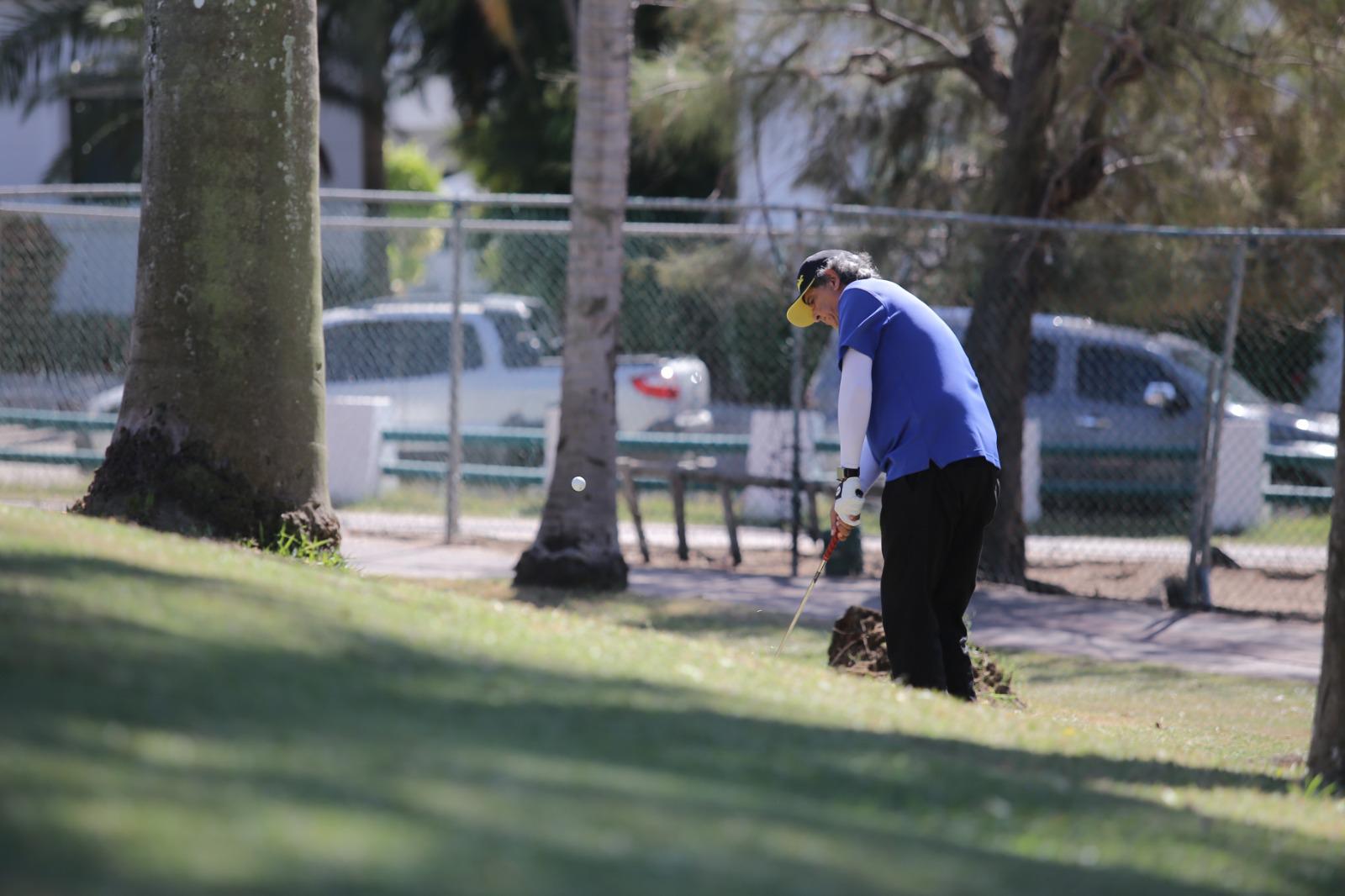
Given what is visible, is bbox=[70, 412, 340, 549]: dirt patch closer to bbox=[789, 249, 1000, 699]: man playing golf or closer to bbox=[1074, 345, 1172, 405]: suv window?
bbox=[789, 249, 1000, 699]: man playing golf

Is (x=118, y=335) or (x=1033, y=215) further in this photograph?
(x=118, y=335)

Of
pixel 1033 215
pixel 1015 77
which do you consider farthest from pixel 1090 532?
pixel 1015 77

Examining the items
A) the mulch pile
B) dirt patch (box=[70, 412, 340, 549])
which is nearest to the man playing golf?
the mulch pile

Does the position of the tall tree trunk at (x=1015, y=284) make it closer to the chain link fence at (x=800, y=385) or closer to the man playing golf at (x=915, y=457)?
the chain link fence at (x=800, y=385)

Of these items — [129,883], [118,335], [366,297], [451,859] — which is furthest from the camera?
[366,297]

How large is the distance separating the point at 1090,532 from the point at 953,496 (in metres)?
7.73

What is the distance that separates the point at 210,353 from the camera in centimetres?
624

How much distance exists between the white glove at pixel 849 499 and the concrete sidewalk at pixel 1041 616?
2273 millimetres

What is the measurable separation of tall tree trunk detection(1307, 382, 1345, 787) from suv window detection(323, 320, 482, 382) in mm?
9684

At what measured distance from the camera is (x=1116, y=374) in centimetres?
1266

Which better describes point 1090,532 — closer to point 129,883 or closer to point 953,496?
point 953,496

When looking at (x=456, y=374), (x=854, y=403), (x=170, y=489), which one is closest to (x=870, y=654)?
(x=854, y=403)

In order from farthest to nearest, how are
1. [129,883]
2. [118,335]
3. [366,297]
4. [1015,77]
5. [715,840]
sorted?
[366,297] < [118,335] < [1015,77] < [715,840] < [129,883]

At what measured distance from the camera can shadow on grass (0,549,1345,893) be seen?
2.26 meters
